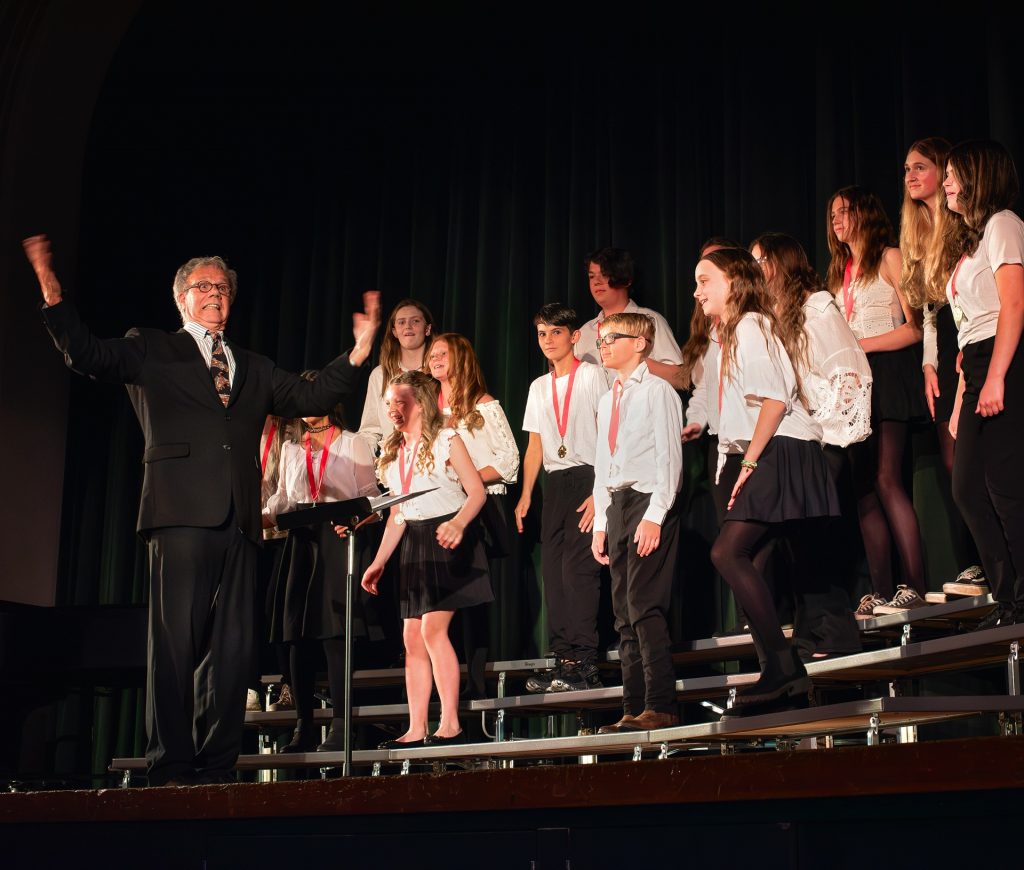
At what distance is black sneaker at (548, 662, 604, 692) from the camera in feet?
15.1

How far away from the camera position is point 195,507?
3.55 metres

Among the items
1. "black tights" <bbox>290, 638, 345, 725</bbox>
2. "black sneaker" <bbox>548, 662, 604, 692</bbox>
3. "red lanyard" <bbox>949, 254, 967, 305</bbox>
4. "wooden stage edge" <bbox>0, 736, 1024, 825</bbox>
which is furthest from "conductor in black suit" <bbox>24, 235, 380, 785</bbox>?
"red lanyard" <bbox>949, 254, 967, 305</bbox>

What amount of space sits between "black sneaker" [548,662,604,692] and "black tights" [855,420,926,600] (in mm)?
1083

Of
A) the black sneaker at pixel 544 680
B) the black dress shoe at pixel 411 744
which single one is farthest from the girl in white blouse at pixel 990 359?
the black dress shoe at pixel 411 744

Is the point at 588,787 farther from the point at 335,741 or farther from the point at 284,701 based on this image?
the point at 284,701

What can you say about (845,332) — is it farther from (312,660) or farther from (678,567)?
(312,660)

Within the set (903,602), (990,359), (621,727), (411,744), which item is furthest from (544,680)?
(990,359)

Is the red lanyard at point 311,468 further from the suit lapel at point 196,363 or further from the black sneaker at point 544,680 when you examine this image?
the suit lapel at point 196,363

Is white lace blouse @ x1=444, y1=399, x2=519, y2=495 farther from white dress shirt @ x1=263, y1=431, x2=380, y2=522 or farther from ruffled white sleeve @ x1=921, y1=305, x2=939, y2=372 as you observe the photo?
ruffled white sleeve @ x1=921, y1=305, x2=939, y2=372

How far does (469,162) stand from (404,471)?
2.45 metres

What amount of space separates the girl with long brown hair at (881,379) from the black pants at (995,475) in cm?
68

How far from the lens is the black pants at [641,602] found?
392 centimetres

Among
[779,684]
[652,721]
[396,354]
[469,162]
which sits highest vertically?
[469,162]

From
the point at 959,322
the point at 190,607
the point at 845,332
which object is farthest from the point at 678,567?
the point at 190,607
